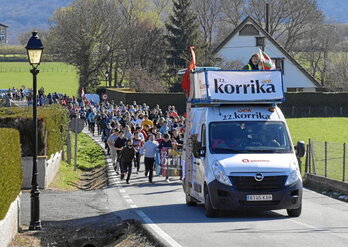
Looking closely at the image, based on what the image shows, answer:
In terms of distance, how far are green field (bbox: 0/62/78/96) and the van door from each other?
85.7 meters

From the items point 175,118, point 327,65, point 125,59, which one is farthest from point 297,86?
point 175,118

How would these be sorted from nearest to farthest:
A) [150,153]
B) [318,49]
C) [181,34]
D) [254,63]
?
[254,63]
[150,153]
[181,34]
[318,49]

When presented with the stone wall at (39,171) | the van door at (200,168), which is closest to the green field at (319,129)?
the stone wall at (39,171)

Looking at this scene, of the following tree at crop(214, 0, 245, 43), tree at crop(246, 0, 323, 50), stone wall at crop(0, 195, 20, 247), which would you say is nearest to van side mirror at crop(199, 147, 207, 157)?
stone wall at crop(0, 195, 20, 247)

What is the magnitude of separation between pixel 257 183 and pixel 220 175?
760mm

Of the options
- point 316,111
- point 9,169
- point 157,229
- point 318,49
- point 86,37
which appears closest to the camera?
point 9,169

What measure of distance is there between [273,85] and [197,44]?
6281cm

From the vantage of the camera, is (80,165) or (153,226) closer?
(153,226)

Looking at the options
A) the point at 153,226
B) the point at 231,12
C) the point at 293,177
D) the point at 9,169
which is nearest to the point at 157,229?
the point at 153,226

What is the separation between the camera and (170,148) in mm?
29016

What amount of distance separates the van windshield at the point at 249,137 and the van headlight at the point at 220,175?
2.01 feet

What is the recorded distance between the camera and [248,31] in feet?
295

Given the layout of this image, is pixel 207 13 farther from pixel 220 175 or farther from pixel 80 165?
pixel 220 175

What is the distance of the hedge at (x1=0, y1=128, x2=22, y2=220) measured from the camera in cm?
1411
